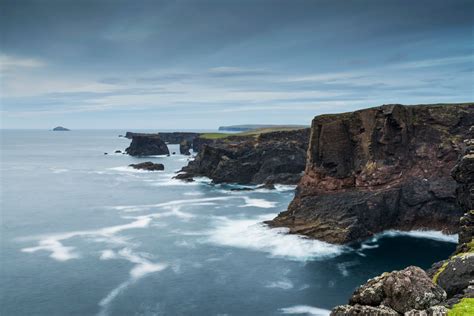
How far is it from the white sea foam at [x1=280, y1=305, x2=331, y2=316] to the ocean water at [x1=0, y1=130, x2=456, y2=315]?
12cm

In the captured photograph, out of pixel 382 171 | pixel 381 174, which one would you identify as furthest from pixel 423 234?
pixel 382 171

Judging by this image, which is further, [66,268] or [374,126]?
[374,126]

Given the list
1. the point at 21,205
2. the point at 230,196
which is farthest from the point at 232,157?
the point at 21,205

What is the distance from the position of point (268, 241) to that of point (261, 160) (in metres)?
71.3

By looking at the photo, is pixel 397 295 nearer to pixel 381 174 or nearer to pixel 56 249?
pixel 56 249

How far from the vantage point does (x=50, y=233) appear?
79375 mm

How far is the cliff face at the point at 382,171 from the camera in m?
76.4

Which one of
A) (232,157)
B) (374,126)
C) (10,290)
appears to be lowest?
(10,290)

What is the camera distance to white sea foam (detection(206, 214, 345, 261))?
66250 millimetres

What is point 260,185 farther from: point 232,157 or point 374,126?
point 374,126

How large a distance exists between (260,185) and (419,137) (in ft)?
196

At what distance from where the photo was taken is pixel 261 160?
142m

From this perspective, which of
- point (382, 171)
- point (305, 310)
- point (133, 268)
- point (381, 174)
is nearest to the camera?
point (305, 310)

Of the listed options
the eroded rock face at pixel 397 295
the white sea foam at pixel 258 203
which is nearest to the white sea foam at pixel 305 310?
the eroded rock face at pixel 397 295
